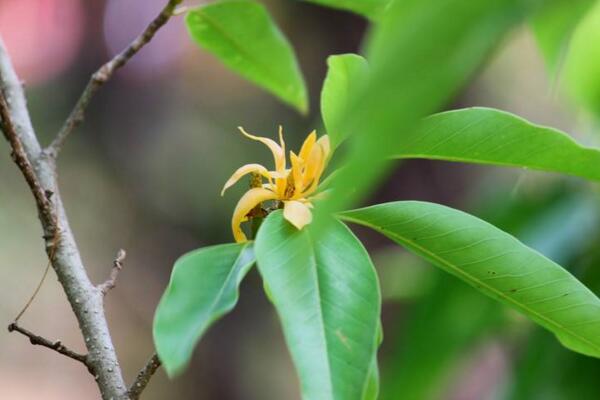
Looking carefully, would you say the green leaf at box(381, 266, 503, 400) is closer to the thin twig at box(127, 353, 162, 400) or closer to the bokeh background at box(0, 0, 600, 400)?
the thin twig at box(127, 353, 162, 400)

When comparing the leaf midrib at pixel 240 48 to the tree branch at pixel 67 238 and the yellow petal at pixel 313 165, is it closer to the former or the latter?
the tree branch at pixel 67 238

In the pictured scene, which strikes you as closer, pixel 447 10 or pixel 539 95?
pixel 447 10

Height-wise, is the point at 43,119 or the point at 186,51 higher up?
the point at 186,51

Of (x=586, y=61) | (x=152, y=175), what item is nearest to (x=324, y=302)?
(x=586, y=61)

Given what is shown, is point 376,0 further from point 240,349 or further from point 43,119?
point 240,349

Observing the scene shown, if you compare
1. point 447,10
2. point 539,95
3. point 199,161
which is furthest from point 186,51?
point 447,10

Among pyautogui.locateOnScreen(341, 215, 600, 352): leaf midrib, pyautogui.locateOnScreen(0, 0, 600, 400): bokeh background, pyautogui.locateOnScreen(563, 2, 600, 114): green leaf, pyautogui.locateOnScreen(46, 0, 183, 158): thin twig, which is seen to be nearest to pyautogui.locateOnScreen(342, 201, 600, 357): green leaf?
pyautogui.locateOnScreen(341, 215, 600, 352): leaf midrib

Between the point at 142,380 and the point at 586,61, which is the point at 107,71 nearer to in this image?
the point at 142,380
